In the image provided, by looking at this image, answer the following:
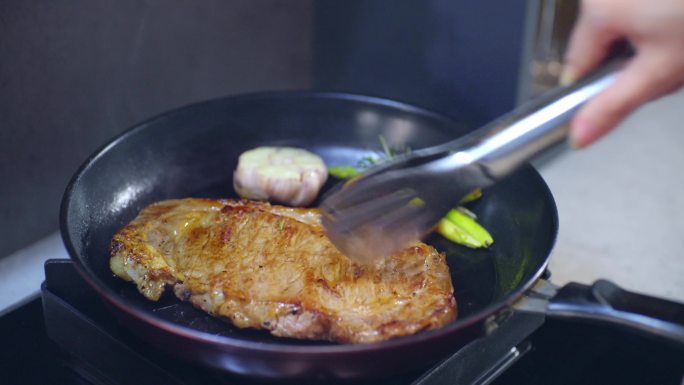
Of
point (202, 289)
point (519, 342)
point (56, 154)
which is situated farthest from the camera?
point (56, 154)

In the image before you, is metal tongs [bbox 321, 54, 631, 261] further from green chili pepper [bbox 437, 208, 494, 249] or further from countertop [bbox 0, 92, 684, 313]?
countertop [bbox 0, 92, 684, 313]

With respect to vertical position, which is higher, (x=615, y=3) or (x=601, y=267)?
(x=615, y=3)

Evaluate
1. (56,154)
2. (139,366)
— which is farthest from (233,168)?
(139,366)

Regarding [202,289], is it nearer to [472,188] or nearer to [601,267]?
[472,188]

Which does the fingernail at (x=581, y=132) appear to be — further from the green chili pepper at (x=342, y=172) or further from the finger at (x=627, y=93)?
the green chili pepper at (x=342, y=172)

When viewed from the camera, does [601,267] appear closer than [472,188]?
No

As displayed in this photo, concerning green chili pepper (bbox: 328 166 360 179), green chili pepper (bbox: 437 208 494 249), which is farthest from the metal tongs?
green chili pepper (bbox: 328 166 360 179)

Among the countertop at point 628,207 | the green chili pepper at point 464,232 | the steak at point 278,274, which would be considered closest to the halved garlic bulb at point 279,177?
the steak at point 278,274
